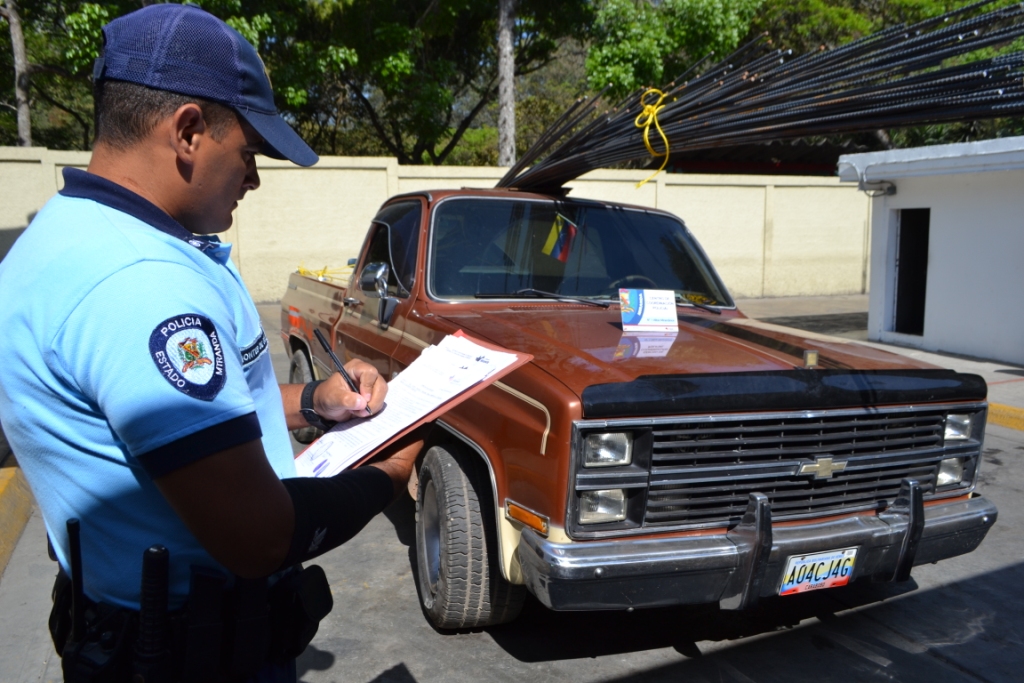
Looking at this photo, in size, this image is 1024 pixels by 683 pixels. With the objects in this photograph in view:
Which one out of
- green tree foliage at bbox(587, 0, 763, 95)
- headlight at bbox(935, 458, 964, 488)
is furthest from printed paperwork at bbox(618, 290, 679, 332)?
green tree foliage at bbox(587, 0, 763, 95)

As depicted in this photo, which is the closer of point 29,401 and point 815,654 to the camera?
point 29,401

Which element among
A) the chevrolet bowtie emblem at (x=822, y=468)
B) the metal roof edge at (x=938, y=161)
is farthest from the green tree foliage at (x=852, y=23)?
the chevrolet bowtie emblem at (x=822, y=468)

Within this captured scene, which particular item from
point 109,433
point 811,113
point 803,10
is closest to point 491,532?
point 811,113

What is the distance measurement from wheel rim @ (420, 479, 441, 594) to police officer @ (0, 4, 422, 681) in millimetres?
2176

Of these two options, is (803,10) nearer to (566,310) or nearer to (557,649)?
(566,310)

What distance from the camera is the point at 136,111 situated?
4.37 ft

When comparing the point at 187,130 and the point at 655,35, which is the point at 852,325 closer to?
the point at 655,35

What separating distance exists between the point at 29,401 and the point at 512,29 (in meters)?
17.0

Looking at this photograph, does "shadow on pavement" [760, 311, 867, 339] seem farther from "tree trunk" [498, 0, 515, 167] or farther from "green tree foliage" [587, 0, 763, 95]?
"tree trunk" [498, 0, 515, 167]

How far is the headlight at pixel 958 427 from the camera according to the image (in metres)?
3.45

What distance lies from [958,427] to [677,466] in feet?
4.60

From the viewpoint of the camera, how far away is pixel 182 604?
1389mm

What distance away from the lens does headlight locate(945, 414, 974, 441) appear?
3.45 m

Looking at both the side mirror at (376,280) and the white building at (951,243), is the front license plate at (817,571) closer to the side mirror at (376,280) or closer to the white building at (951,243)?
the side mirror at (376,280)
